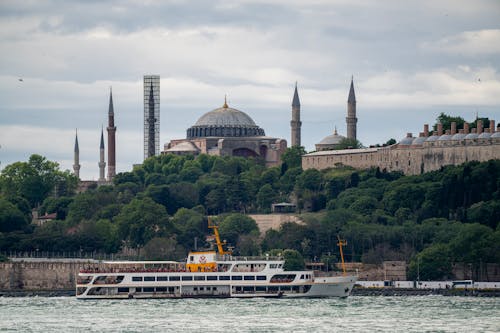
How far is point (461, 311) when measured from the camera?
108250 mm

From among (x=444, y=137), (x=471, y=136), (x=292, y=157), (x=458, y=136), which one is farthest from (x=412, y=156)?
(x=292, y=157)

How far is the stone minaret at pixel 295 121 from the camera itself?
195500 mm

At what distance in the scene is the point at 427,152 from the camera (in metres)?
166

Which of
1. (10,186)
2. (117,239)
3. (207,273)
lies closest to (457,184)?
(117,239)

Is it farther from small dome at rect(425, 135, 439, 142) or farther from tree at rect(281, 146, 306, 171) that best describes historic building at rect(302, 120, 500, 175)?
tree at rect(281, 146, 306, 171)

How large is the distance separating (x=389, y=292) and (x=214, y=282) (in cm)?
1508

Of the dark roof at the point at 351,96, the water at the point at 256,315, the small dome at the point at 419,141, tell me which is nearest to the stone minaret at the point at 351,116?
the dark roof at the point at 351,96

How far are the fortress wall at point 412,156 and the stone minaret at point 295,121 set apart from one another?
580 inches

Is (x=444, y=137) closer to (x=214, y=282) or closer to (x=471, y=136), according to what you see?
(x=471, y=136)

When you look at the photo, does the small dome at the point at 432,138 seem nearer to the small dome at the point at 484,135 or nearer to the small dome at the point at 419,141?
the small dome at the point at 419,141

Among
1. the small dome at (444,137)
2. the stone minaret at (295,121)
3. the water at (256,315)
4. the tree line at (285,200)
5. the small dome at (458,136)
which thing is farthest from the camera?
the stone minaret at (295,121)

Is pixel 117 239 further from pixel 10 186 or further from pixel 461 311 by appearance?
pixel 461 311

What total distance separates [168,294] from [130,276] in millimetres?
2680

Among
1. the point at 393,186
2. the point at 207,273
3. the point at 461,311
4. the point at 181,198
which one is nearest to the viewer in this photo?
the point at 461,311
